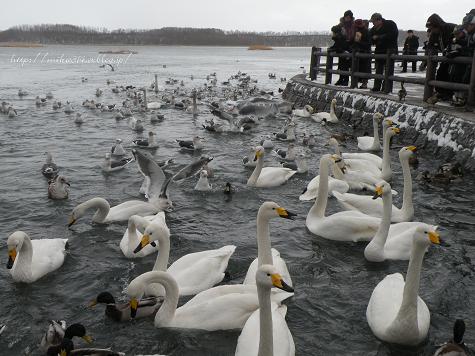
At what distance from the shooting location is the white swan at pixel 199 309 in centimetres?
579

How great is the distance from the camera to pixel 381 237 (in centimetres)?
733

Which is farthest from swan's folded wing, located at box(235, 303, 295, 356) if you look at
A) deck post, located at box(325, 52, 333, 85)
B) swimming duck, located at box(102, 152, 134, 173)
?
deck post, located at box(325, 52, 333, 85)

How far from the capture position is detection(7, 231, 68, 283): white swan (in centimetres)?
697

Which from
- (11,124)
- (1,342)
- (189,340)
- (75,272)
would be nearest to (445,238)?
(189,340)

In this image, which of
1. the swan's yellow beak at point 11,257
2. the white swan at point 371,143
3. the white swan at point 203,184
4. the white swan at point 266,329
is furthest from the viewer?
the white swan at point 371,143

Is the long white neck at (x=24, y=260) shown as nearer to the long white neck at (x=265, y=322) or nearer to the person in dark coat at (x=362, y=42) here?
the long white neck at (x=265, y=322)

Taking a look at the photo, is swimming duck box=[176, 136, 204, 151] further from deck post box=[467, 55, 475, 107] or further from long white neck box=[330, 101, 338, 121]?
deck post box=[467, 55, 475, 107]

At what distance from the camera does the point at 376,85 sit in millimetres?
18156

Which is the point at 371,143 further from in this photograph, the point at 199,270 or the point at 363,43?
the point at 199,270

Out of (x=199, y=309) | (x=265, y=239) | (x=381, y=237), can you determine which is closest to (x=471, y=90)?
(x=381, y=237)

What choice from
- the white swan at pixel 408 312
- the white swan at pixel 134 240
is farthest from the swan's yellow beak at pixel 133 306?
the white swan at pixel 408 312

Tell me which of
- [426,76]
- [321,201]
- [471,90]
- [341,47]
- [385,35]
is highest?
[385,35]

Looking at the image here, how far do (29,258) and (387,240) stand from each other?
5.06m

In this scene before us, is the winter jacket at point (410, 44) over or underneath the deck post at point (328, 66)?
over
